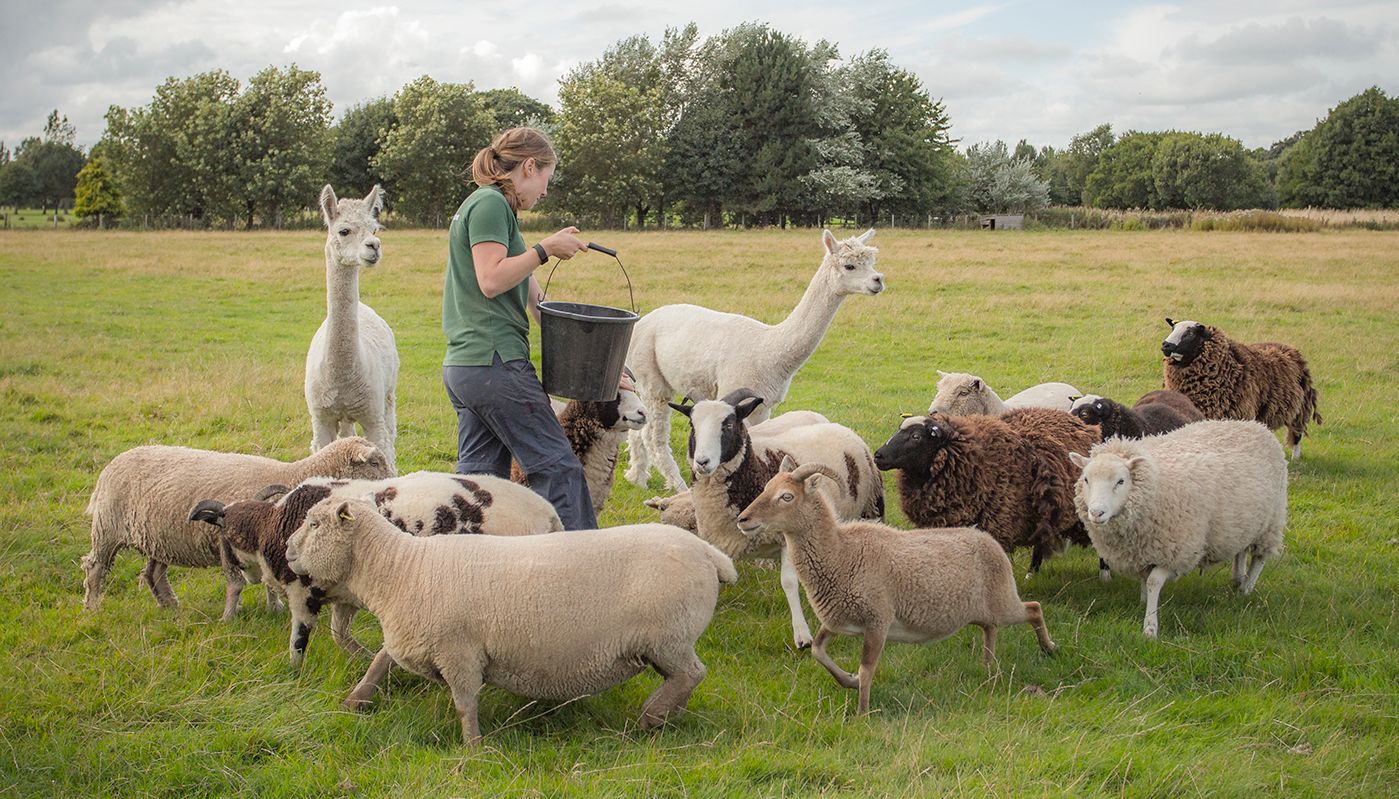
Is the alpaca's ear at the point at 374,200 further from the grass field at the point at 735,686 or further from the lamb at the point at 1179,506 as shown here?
the lamb at the point at 1179,506

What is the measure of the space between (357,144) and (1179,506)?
70722mm

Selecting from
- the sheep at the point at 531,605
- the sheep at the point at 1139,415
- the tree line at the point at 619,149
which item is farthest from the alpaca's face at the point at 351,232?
the tree line at the point at 619,149

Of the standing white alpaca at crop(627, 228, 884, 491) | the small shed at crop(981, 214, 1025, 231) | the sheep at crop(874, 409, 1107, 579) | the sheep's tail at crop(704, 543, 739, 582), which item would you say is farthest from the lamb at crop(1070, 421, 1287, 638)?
the small shed at crop(981, 214, 1025, 231)

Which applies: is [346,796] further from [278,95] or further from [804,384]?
[278,95]

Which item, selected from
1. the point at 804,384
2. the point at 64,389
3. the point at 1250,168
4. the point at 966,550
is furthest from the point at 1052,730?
the point at 1250,168

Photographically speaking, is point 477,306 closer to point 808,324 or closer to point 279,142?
point 808,324

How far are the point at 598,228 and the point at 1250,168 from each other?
77750 millimetres

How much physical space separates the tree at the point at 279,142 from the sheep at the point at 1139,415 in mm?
53411

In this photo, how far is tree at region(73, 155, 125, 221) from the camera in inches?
2569

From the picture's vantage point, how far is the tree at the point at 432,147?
59.8 m

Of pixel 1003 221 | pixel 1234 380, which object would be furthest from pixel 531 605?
pixel 1003 221

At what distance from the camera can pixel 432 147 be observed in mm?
60062

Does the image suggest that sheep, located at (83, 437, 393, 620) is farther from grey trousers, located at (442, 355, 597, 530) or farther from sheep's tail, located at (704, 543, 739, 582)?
sheep's tail, located at (704, 543, 739, 582)

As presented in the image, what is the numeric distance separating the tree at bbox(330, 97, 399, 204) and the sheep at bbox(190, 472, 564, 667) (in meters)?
67.0
